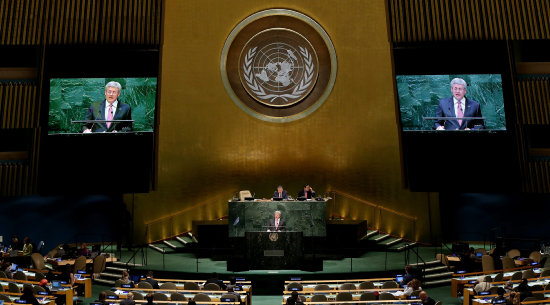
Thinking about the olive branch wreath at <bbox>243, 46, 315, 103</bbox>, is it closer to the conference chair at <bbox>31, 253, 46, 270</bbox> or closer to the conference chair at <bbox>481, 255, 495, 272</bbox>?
the conference chair at <bbox>481, 255, 495, 272</bbox>

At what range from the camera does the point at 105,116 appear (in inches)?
666

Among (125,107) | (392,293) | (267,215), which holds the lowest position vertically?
(392,293)

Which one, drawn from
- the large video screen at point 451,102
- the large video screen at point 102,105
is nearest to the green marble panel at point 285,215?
the large video screen at point 451,102

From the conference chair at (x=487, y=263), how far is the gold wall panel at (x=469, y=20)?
6.23 meters

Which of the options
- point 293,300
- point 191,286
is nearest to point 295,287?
point 293,300

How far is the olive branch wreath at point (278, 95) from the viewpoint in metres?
19.0

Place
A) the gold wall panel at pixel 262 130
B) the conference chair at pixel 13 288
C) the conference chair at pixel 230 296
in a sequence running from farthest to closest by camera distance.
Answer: the gold wall panel at pixel 262 130 < the conference chair at pixel 13 288 < the conference chair at pixel 230 296

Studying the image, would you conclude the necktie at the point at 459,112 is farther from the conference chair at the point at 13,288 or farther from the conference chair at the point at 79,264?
the conference chair at the point at 13,288

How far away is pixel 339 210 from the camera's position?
1880 cm

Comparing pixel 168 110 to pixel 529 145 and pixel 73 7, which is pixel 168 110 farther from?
pixel 529 145

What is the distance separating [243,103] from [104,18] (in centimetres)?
474

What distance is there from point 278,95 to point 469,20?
598 centimetres

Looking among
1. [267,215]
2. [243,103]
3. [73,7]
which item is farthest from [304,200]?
[73,7]

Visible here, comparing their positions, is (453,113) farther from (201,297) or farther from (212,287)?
(201,297)
